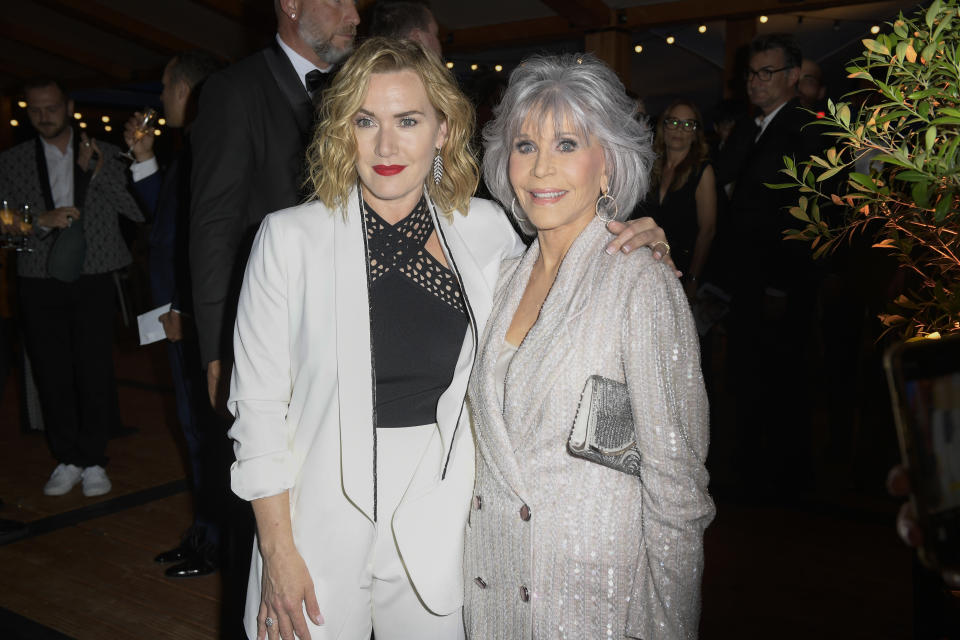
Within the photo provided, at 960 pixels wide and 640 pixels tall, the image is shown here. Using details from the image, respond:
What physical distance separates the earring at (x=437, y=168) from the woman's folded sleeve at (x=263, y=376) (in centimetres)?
40

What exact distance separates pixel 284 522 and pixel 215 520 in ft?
6.33

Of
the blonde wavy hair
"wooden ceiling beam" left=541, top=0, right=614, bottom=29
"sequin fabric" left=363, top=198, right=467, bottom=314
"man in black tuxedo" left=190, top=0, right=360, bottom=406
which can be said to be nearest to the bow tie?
"man in black tuxedo" left=190, top=0, right=360, bottom=406

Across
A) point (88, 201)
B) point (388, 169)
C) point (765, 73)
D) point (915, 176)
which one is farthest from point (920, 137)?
point (88, 201)

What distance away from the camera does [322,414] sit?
147 cm

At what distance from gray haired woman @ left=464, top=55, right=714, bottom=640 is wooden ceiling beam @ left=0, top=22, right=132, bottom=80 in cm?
1031

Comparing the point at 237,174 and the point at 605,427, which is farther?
the point at 237,174

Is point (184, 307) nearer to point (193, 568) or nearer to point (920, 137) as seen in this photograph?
point (193, 568)

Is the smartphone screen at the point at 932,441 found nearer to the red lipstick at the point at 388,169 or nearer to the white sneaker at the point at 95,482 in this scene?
the red lipstick at the point at 388,169

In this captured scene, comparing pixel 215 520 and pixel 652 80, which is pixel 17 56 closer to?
pixel 652 80

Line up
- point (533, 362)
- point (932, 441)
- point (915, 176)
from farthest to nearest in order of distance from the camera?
point (533, 362) → point (915, 176) → point (932, 441)

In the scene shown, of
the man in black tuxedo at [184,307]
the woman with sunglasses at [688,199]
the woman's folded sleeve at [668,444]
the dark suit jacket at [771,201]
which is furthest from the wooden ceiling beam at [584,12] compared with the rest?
the woman's folded sleeve at [668,444]

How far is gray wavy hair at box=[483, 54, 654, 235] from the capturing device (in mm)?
1529

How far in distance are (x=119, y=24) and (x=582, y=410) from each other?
9422 mm

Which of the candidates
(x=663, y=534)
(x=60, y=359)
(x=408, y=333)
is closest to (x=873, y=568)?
(x=663, y=534)
